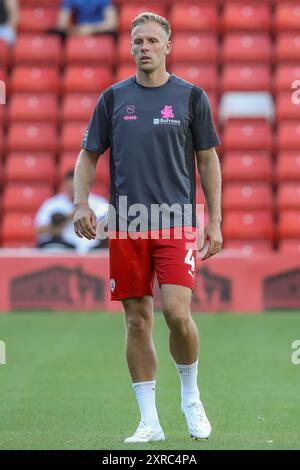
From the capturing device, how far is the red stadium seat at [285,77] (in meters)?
17.0

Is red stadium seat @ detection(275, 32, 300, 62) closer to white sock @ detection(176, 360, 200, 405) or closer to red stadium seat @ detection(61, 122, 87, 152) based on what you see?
red stadium seat @ detection(61, 122, 87, 152)

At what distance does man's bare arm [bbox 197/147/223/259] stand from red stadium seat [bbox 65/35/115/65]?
1135 cm

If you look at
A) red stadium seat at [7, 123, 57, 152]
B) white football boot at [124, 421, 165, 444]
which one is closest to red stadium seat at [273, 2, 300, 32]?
red stadium seat at [7, 123, 57, 152]

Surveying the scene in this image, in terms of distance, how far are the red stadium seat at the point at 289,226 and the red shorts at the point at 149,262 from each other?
31.0ft

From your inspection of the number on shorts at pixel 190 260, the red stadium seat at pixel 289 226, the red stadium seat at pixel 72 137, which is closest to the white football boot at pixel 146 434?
the number on shorts at pixel 190 260

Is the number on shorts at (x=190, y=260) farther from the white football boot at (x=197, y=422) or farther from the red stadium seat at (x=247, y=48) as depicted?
the red stadium seat at (x=247, y=48)

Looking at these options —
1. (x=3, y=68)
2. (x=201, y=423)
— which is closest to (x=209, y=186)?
(x=201, y=423)

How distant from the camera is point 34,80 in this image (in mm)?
17766

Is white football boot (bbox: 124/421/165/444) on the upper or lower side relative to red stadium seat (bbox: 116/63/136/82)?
lower

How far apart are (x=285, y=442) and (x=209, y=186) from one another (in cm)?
139

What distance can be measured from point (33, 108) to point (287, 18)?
382cm

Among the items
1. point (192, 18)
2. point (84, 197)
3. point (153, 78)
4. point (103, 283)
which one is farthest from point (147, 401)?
point (192, 18)

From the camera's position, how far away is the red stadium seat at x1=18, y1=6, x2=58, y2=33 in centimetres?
1830
